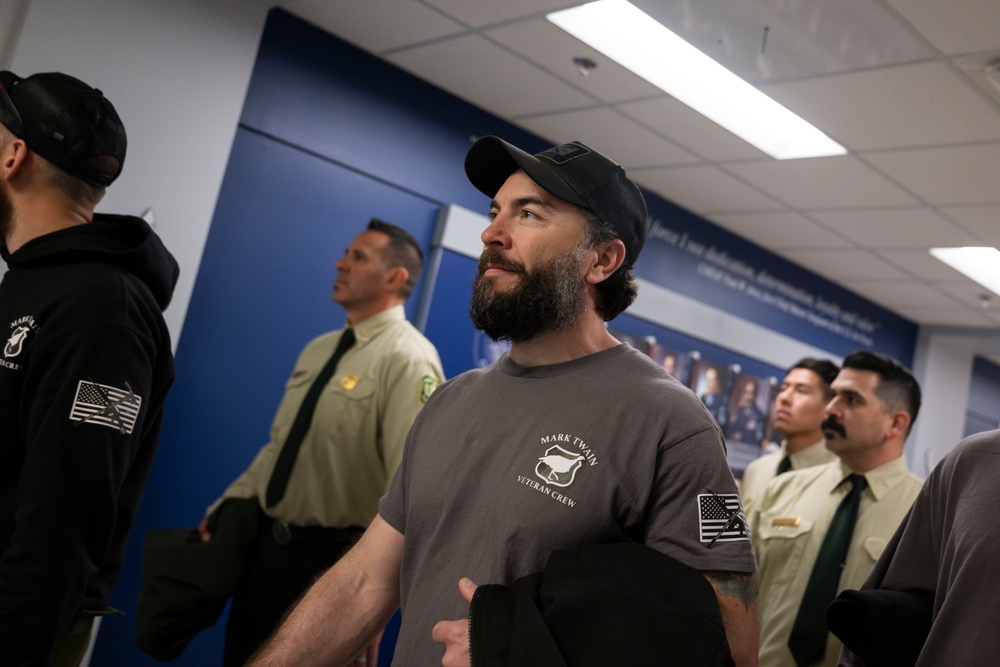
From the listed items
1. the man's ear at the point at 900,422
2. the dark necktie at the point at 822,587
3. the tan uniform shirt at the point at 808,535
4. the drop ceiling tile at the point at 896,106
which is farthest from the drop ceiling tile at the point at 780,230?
the dark necktie at the point at 822,587

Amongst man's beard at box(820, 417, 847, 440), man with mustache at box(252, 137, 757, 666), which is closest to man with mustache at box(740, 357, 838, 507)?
man's beard at box(820, 417, 847, 440)

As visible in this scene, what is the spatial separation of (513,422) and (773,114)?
126 inches

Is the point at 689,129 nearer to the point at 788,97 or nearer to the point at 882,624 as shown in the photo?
the point at 788,97

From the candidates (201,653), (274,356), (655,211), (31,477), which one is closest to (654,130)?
(655,211)

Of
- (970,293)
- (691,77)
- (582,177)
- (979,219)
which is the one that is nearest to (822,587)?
(582,177)

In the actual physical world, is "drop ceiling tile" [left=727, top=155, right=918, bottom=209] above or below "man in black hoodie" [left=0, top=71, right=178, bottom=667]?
above

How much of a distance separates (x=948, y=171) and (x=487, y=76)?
2235 mm

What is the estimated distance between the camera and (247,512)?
9.77 feet

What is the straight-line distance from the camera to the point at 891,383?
3.48m

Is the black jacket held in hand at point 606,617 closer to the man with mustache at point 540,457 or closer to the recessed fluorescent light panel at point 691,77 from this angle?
the man with mustache at point 540,457

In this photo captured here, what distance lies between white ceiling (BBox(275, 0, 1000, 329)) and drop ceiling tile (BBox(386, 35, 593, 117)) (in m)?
0.01

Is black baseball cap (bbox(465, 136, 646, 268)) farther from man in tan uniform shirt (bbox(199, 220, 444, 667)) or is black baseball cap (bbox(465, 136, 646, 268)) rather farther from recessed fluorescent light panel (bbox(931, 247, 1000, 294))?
recessed fluorescent light panel (bbox(931, 247, 1000, 294))

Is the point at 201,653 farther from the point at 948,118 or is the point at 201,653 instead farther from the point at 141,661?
the point at 948,118

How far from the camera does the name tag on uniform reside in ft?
10.7
